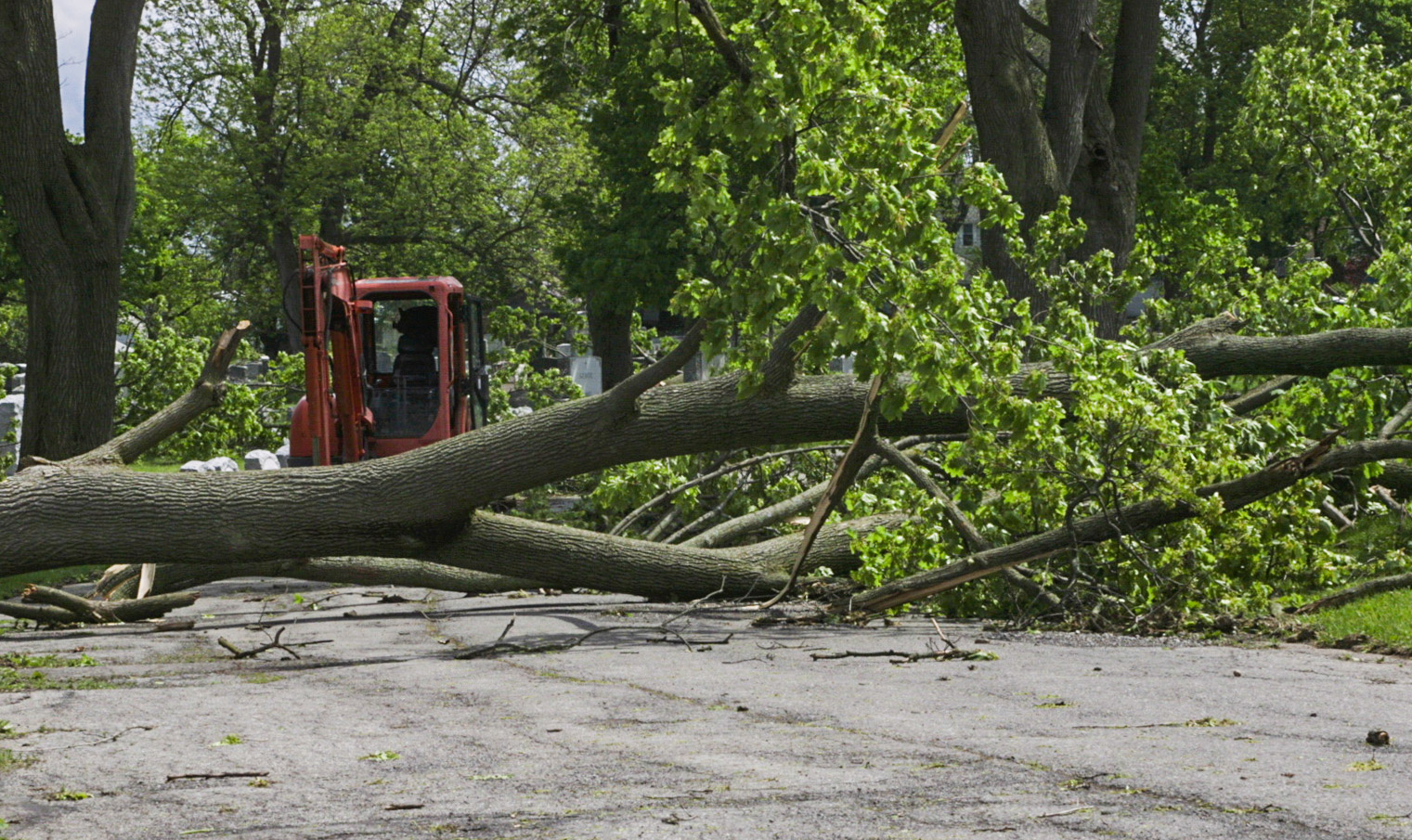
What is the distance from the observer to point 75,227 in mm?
12930

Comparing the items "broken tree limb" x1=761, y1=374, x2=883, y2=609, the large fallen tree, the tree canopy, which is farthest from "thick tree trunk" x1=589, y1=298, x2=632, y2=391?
"broken tree limb" x1=761, y1=374, x2=883, y2=609

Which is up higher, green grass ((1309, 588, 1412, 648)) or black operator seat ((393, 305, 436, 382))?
black operator seat ((393, 305, 436, 382))

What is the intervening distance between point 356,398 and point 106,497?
8529mm

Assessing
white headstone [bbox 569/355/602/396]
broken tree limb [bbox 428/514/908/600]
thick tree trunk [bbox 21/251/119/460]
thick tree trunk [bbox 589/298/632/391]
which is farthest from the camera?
white headstone [bbox 569/355/602/396]

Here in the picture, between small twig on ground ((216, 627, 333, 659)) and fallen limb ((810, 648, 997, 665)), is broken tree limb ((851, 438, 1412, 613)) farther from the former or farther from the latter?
small twig on ground ((216, 627, 333, 659))

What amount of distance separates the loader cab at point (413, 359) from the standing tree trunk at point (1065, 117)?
721cm

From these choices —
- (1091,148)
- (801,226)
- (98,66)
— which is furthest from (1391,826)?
(98,66)

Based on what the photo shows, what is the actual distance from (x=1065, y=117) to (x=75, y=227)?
824 cm

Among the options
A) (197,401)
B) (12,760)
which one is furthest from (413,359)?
(12,760)

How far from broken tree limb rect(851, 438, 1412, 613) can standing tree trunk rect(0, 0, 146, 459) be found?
8.23m

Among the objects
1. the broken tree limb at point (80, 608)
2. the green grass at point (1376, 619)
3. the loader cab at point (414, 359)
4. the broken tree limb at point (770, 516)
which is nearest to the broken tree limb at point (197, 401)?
the broken tree limb at point (80, 608)

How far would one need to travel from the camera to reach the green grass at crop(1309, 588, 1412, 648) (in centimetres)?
698

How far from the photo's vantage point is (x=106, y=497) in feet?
23.8

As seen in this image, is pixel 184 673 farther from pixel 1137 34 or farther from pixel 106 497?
pixel 1137 34
